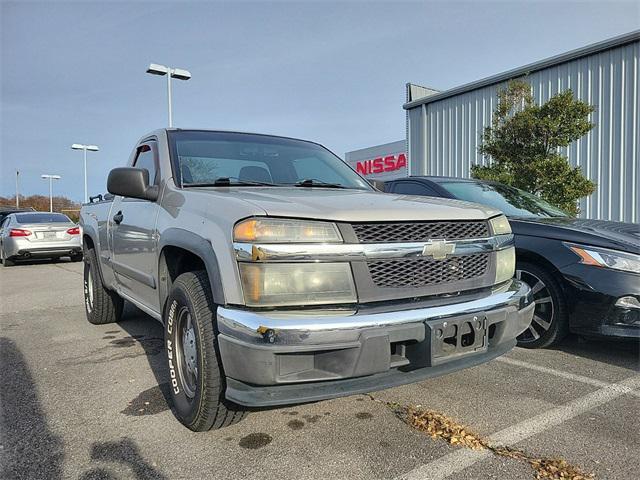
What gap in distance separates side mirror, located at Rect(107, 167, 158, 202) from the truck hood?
570 mm

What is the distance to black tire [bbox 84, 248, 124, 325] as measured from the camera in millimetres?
5129

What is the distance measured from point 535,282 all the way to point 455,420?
186 centimetres

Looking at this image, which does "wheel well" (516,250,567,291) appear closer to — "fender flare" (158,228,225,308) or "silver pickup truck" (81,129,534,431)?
"silver pickup truck" (81,129,534,431)

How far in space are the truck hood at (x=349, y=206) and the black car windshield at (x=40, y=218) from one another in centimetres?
1170

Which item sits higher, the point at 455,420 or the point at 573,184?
the point at 573,184

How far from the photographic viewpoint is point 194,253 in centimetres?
259

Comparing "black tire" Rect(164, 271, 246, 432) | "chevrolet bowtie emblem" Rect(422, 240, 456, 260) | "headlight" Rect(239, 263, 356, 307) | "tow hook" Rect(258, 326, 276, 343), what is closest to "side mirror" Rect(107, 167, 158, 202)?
"black tire" Rect(164, 271, 246, 432)

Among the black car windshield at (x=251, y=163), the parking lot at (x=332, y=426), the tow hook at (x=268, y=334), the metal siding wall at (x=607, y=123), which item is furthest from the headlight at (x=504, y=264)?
the metal siding wall at (x=607, y=123)

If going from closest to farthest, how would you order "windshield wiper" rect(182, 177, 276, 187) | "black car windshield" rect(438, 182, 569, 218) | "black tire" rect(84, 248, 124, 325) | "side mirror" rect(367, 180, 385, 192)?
"windshield wiper" rect(182, 177, 276, 187), "side mirror" rect(367, 180, 385, 192), "black car windshield" rect(438, 182, 569, 218), "black tire" rect(84, 248, 124, 325)

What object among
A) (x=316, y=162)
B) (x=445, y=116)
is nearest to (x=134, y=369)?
(x=316, y=162)

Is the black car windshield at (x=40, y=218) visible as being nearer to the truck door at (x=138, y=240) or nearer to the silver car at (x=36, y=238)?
the silver car at (x=36, y=238)

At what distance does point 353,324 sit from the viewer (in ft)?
7.08

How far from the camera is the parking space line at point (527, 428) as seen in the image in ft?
7.32

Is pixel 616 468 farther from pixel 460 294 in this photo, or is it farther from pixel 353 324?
pixel 353 324
